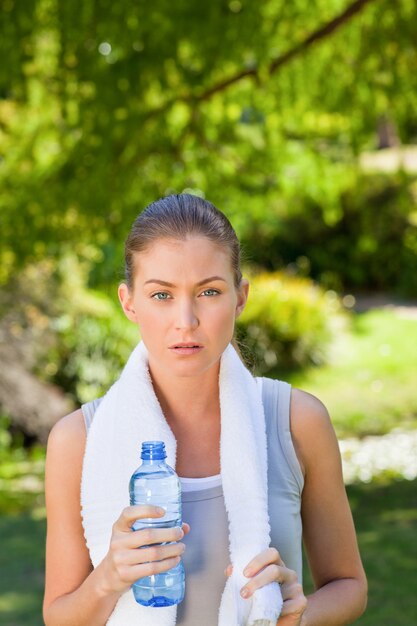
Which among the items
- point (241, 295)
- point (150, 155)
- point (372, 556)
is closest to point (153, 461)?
point (241, 295)

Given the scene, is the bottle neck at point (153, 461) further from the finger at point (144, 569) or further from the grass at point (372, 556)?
the grass at point (372, 556)

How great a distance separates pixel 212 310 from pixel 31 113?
676 cm

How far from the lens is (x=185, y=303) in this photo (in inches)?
79.2

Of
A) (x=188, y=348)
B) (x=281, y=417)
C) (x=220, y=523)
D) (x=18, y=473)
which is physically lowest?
(x=220, y=523)

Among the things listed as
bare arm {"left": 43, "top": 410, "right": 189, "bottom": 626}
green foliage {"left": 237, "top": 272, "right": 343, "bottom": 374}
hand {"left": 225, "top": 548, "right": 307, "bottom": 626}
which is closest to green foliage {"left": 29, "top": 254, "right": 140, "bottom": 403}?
green foliage {"left": 237, "top": 272, "right": 343, "bottom": 374}

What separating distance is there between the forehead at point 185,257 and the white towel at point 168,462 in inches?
9.0

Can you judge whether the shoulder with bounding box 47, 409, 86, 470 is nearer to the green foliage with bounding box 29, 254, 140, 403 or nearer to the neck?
the neck

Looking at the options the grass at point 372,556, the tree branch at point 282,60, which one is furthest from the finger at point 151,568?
the tree branch at point 282,60

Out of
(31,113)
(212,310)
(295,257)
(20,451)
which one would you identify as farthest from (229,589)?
(295,257)

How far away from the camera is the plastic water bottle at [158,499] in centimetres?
189

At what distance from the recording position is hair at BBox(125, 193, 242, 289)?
2.08m

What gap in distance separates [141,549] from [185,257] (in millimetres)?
572

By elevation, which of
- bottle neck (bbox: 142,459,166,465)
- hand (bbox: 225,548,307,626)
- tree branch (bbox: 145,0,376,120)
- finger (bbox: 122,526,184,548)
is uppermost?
tree branch (bbox: 145,0,376,120)

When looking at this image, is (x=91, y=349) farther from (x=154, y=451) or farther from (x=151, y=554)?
(x=151, y=554)
